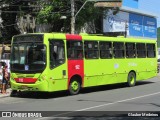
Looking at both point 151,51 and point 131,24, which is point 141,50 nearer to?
point 151,51

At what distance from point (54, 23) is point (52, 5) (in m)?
1.68

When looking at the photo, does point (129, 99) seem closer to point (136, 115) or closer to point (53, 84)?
point (53, 84)

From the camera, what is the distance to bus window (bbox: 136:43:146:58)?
25.1 meters

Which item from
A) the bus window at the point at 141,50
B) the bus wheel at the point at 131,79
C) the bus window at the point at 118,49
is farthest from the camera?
the bus window at the point at 141,50

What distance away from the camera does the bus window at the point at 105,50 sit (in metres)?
21.7

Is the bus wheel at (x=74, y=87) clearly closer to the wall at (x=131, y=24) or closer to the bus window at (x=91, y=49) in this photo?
the bus window at (x=91, y=49)

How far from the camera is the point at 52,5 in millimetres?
35188

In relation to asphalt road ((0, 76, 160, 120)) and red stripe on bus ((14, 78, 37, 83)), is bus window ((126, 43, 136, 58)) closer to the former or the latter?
asphalt road ((0, 76, 160, 120))

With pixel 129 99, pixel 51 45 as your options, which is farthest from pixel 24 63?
pixel 129 99

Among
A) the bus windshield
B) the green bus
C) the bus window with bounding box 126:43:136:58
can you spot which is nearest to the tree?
the bus window with bounding box 126:43:136:58

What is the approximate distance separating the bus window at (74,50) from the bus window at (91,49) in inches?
17.3

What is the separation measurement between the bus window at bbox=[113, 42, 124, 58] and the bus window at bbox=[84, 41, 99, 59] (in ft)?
5.73

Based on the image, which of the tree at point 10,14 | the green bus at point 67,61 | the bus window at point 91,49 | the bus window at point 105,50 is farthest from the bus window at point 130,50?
the tree at point 10,14

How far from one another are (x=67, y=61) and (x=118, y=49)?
4.71 m
